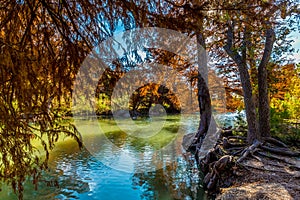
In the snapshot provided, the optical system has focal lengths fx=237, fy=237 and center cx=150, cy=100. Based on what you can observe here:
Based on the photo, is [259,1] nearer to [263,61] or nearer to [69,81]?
[69,81]

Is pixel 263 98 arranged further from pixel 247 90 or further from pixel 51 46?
pixel 51 46

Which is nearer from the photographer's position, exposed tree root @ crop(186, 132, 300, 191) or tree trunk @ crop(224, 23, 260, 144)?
exposed tree root @ crop(186, 132, 300, 191)

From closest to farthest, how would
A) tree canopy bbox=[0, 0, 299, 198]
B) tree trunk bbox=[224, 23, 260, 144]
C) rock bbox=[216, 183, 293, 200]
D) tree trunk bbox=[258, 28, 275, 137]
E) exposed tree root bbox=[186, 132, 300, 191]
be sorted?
1. tree canopy bbox=[0, 0, 299, 198]
2. rock bbox=[216, 183, 293, 200]
3. exposed tree root bbox=[186, 132, 300, 191]
4. tree trunk bbox=[224, 23, 260, 144]
5. tree trunk bbox=[258, 28, 275, 137]

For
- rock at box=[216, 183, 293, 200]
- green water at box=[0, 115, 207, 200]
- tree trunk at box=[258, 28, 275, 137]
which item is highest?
tree trunk at box=[258, 28, 275, 137]

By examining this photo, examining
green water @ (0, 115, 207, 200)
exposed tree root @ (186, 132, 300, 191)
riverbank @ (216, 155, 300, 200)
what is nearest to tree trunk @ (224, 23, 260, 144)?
exposed tree root @ (186, 132, 300, 191)

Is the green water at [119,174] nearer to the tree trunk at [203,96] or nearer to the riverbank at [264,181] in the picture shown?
the riverbank at [264,181]

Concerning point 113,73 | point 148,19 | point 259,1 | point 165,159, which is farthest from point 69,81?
point 165,159

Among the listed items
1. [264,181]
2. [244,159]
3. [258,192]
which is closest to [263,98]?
[244,159]

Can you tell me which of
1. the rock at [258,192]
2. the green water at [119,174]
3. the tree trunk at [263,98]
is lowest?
the green water at [119,174]

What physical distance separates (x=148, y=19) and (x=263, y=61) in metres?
4.97

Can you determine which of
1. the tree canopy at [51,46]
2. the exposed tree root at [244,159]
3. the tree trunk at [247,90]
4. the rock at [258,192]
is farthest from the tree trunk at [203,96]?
the tree canopy at [51,46]

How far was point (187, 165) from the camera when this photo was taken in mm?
6934

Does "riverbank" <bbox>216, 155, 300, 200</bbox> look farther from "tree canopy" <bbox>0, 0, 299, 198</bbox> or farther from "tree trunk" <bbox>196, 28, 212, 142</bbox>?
"tree trunk" <bbox>196, 28, 212, 142</bbox>

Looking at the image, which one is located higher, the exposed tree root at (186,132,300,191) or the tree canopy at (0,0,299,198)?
the tree canopy at (0,0,299,198)
